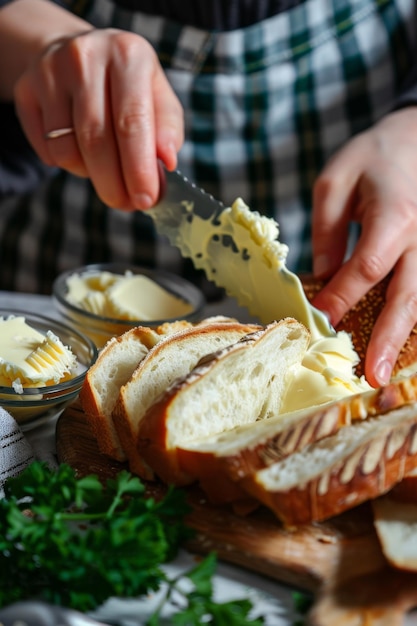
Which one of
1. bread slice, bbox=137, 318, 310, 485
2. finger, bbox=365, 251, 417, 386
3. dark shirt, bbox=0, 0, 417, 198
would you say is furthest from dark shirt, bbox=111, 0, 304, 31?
bread slice, bbox=137, 318, 310, 485

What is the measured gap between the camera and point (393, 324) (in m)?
1.94

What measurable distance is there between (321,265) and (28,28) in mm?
1227

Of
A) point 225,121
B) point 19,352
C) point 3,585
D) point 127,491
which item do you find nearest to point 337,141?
point 225,121

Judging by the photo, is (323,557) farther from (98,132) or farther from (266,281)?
(98,132)

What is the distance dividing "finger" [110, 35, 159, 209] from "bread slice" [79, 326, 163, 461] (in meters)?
0.45

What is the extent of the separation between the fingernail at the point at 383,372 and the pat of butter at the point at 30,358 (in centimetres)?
72

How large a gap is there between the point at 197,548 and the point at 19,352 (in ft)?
2.22

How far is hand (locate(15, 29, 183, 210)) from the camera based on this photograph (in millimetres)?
2143

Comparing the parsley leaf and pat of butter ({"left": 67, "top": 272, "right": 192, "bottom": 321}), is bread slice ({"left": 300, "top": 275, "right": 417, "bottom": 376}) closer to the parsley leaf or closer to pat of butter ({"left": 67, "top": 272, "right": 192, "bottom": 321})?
pat of butter ({"left": 67, "top": 272, "right": 192, "bottom": 321})

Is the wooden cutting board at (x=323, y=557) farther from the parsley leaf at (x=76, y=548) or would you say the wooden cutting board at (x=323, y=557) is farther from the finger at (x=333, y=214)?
the finger at (x=333, y=214)

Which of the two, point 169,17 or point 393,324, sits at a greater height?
point 169,17

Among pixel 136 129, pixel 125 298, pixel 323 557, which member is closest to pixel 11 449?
pixel 323 557

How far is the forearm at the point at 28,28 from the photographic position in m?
2.50

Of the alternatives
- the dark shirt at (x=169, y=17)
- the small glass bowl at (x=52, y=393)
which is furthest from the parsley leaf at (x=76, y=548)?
the dark shirt at (x=169, y=17)
